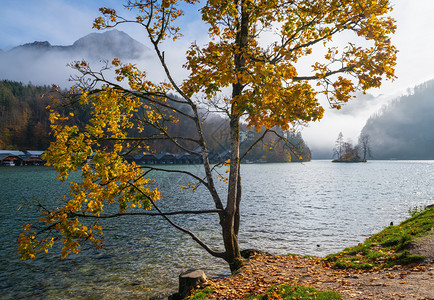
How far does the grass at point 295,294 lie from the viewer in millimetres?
6848

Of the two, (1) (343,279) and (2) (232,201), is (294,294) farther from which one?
(2) (232,201)

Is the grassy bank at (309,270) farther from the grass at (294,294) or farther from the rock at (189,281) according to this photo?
the rock at (189,281)

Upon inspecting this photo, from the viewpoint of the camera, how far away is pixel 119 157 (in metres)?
9.19

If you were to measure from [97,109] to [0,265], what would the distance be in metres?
13.4

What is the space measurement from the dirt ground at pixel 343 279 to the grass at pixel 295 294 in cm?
41

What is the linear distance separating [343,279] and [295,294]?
2.66 metres

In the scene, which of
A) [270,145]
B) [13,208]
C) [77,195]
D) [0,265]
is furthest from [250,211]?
[13,208]

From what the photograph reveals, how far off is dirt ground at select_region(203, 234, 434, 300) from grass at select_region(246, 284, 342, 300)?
0.41m

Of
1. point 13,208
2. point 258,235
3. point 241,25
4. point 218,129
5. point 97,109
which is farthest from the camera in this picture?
point 13,208

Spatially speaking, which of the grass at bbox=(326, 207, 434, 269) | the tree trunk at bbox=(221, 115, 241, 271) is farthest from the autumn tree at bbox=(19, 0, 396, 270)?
the grass at bbox=(326, 207, 434, 269)

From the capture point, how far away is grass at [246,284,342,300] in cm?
685

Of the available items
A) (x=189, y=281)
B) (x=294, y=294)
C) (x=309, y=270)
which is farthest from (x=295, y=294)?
(x=189, y=281)

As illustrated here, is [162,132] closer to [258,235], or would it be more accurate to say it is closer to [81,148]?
[81,148]

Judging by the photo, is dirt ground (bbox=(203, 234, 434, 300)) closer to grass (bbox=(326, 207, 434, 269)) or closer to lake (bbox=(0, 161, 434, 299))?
grass (bbox=(326, 207, 434, 269))
